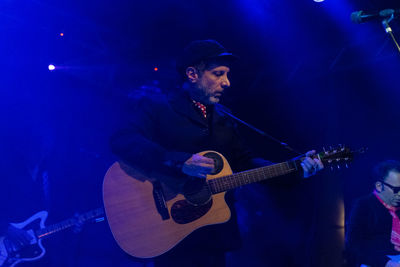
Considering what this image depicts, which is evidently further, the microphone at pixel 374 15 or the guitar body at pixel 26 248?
the guitar body at pixel 26 248

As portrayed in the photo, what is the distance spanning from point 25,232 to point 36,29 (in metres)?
3.84

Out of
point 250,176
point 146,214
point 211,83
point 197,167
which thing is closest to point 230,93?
point 211,83

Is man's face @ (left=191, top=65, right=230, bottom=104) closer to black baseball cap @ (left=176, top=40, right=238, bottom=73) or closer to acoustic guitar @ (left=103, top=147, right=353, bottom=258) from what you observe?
black baseball cap @ (left=176, top=40, right=238, bottom=73)

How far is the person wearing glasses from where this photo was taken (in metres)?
4.16

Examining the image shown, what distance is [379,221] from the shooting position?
14.1 feet

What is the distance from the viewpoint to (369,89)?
6.26m

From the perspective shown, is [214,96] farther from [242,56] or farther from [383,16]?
[242,56]

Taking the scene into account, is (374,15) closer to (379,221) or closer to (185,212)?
(185,212)

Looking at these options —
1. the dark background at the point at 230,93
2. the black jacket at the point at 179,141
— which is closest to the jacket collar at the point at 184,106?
the black jacket at the point at 179,141

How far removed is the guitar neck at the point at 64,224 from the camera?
4133 millimetres

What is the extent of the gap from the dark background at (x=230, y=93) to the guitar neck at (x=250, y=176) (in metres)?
3.15

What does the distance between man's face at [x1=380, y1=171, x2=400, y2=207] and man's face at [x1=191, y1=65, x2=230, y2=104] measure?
129 inches

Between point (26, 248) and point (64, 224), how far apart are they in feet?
2.59

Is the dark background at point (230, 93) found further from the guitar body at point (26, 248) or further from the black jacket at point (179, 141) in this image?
the black jacket at point (179, 141)
